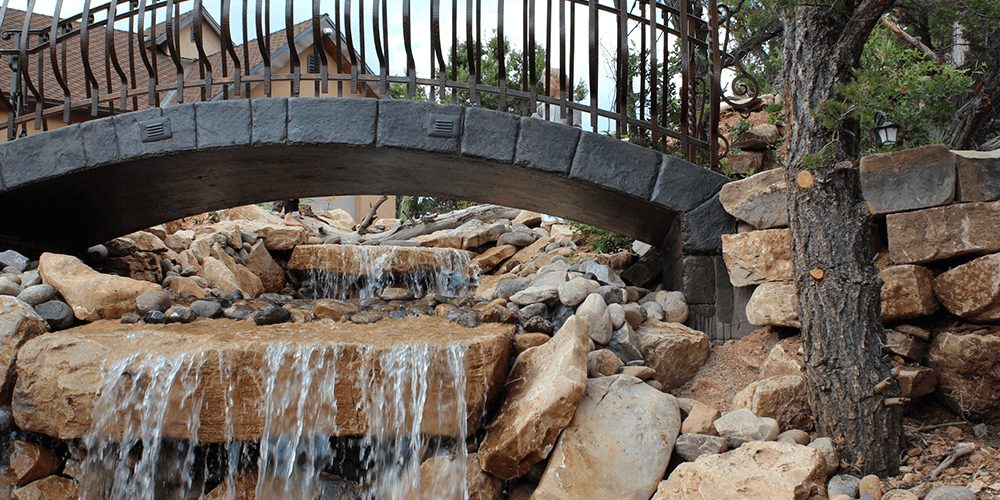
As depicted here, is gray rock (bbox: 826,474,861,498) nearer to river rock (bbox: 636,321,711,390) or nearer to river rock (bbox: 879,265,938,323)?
river rock (bbox: 879,265,938,323)

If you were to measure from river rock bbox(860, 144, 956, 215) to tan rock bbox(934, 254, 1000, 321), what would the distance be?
1.09 feet

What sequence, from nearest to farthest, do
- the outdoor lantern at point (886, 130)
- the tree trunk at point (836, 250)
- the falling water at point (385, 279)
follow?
the tree trunk at point (836, 250), the outdoor lantern at point (886, 130), the falling water at point (385, 279)

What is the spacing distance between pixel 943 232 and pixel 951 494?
55.8 inches

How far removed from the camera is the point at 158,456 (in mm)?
4227

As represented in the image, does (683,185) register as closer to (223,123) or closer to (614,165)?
(614,165)

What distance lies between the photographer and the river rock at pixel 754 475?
3.11m

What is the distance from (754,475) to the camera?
3188 millimetres

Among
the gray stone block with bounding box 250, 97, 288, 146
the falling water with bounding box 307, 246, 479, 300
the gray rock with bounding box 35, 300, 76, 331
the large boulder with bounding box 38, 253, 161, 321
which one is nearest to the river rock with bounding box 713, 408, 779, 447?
the gray stone block with bounding box 250, 97, 288, 146

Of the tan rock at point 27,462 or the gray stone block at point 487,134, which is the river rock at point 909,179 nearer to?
the gray stone block at point 487,134

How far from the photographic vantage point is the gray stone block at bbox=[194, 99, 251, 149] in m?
5.16

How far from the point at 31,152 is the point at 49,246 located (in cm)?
161

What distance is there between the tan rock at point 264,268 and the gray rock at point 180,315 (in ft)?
10.9

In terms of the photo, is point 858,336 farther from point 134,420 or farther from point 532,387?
point 134,420

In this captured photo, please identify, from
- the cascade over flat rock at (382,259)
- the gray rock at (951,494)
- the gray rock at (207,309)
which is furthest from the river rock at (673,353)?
the cascade over flat rock at (382,259)
